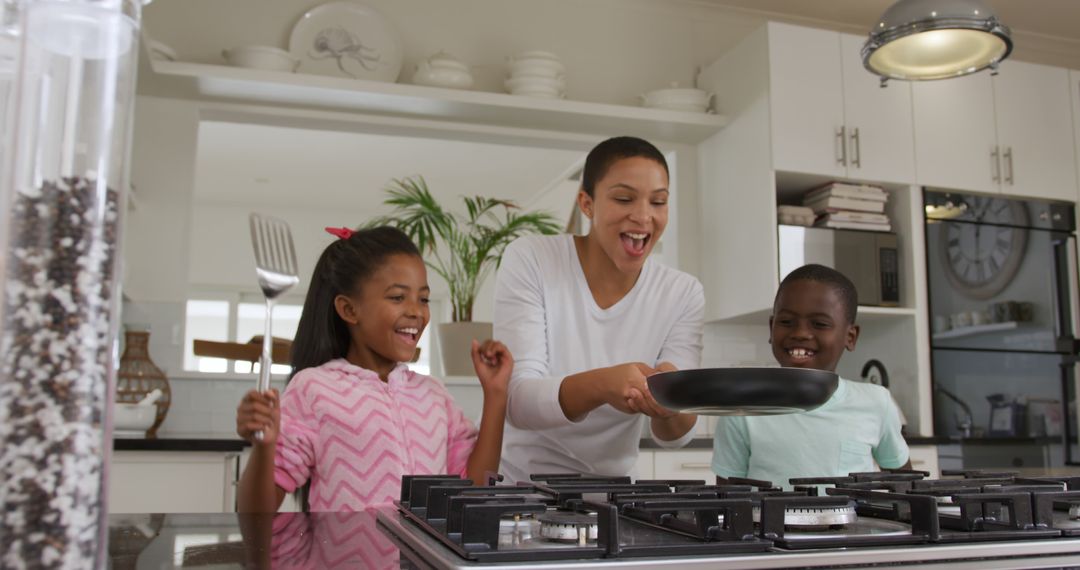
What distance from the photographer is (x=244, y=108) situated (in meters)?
3.24

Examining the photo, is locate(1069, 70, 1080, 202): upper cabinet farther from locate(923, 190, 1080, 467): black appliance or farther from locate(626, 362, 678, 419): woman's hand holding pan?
locate(626, 362, 678, 419): woman's hand holding pan

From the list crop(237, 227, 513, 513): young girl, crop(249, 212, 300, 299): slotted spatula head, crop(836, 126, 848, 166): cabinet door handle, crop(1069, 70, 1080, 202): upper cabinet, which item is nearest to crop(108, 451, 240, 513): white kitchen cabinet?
crop(237, 227, 513, 513): young girl

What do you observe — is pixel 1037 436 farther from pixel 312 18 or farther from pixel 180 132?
pixel 180 132

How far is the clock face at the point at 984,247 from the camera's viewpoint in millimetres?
3512

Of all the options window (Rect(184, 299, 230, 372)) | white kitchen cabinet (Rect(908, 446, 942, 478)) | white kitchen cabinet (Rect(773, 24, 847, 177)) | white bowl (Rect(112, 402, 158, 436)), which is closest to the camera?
white bowl (Rect(112, 402, 158, 436))

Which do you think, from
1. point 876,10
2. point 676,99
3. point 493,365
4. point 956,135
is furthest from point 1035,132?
point 493,365

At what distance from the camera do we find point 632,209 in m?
1.57

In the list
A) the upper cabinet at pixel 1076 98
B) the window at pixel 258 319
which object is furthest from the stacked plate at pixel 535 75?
the window at pixel 258 319

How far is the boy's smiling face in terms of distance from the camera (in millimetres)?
1666

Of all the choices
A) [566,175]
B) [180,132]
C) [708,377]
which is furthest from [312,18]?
[566,175]

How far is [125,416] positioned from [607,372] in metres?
1.87

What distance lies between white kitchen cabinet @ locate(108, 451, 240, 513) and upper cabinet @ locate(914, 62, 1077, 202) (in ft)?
8.68

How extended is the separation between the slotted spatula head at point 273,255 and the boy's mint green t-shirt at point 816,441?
773mm

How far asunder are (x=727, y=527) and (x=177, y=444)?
2078 mm
